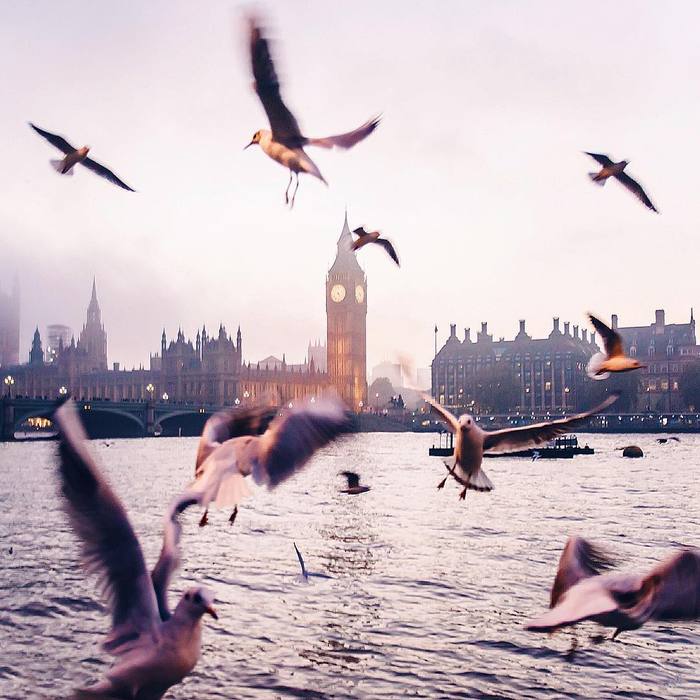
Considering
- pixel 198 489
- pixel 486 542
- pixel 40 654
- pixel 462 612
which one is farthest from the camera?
pixel 486 542

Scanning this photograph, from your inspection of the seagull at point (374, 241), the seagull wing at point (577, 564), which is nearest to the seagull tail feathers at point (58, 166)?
the seagull at point (374, 241)

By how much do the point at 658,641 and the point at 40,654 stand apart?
35.3 feet

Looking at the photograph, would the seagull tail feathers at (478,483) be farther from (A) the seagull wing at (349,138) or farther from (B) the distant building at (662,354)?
(B) the distant building at (662,354)

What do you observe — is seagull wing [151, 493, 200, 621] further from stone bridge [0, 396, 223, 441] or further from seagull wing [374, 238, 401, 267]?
stone bridge [0, 396, 223, 441]

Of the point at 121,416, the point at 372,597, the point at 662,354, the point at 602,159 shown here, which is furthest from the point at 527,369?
the point at 602,159

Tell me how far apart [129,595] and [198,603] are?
0.23 m

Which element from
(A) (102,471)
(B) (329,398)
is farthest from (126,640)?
(B) (329,398)

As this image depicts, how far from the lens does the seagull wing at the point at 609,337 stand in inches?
110

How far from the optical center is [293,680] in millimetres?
13062

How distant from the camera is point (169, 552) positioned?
2111 millimetres

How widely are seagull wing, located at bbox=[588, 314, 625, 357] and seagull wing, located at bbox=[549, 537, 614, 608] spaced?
2.06ft

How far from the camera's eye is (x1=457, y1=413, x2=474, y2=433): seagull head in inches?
112

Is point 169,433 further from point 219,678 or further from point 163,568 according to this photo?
point 163,568

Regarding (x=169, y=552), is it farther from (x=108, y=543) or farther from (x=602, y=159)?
(x=602, y=159)
